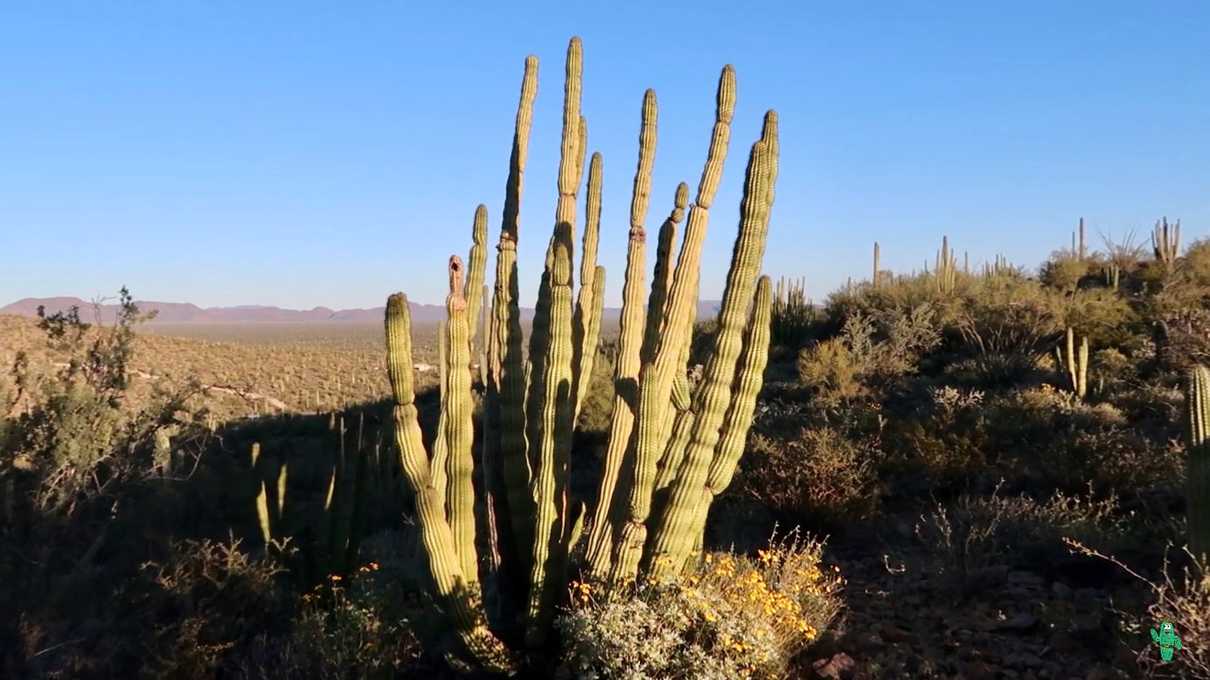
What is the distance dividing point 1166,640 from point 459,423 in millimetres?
3850

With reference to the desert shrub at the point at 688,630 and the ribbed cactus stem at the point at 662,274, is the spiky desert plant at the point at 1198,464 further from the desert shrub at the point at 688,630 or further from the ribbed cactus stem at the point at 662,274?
the ribbed cactus stem at the point at 662,274

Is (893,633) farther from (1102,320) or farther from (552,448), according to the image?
(1102,320)

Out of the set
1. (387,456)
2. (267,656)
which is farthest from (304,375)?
(267,656)

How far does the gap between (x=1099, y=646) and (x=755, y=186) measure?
3245mm

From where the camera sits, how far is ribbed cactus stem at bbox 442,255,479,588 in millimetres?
4777

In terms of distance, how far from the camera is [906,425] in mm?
10102

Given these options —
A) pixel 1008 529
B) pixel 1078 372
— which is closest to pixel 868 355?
pixel 1078 372

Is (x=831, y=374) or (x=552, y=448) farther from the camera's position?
(x=831, y=374)

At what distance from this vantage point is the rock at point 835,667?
4.69m

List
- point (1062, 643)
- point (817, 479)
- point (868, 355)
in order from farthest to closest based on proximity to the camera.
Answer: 1. point (868, 355)
2. point (817, 479)
3. point (1062, 643)

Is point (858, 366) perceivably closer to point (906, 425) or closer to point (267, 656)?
point (906, 425)

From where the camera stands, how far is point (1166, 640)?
4.37 m

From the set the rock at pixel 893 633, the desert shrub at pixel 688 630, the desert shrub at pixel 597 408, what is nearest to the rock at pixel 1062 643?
the rock at pixel 893 633

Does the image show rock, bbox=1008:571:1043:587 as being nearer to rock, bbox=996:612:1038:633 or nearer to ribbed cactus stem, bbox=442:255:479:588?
rock, bbox=996:612:1038:633
